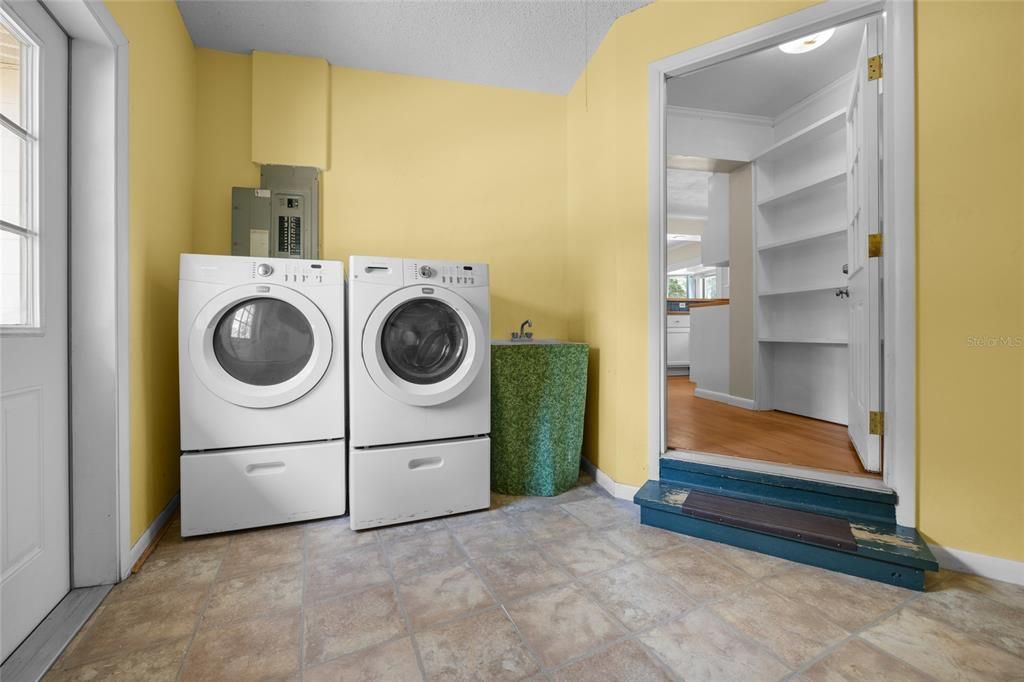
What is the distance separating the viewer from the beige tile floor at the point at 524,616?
1.06 meters

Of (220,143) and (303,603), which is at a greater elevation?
(220,143)

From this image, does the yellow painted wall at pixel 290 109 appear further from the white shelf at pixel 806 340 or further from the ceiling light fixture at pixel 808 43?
the white shelf at pixel 806 340

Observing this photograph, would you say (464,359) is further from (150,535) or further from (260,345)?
(150,535)

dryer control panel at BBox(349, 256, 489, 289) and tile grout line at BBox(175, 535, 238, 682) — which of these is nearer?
tile grout line at BBox(175, 535, 238, 682)

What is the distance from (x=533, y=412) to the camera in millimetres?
2188

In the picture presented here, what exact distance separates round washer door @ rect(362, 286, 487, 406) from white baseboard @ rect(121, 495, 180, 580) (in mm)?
1010

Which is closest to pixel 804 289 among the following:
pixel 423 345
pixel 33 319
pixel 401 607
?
pixel 423 345

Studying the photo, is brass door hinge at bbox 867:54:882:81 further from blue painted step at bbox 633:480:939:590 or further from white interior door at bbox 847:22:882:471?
blue painted step at bbox 633:480:939:590

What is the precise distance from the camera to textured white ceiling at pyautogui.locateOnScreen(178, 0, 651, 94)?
2086 mm

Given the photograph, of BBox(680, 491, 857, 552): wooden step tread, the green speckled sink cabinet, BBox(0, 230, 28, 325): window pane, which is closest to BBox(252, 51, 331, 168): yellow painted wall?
BBox(0, 230, 28, 325): window pane

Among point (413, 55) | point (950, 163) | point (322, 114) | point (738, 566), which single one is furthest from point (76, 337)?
point (950, 163)

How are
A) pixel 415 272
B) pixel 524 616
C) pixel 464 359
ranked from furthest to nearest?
pixel 464 359 < pixel 415 272 < pixel 524 616

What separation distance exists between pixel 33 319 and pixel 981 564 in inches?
123

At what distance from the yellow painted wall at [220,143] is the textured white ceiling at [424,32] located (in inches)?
4.9
